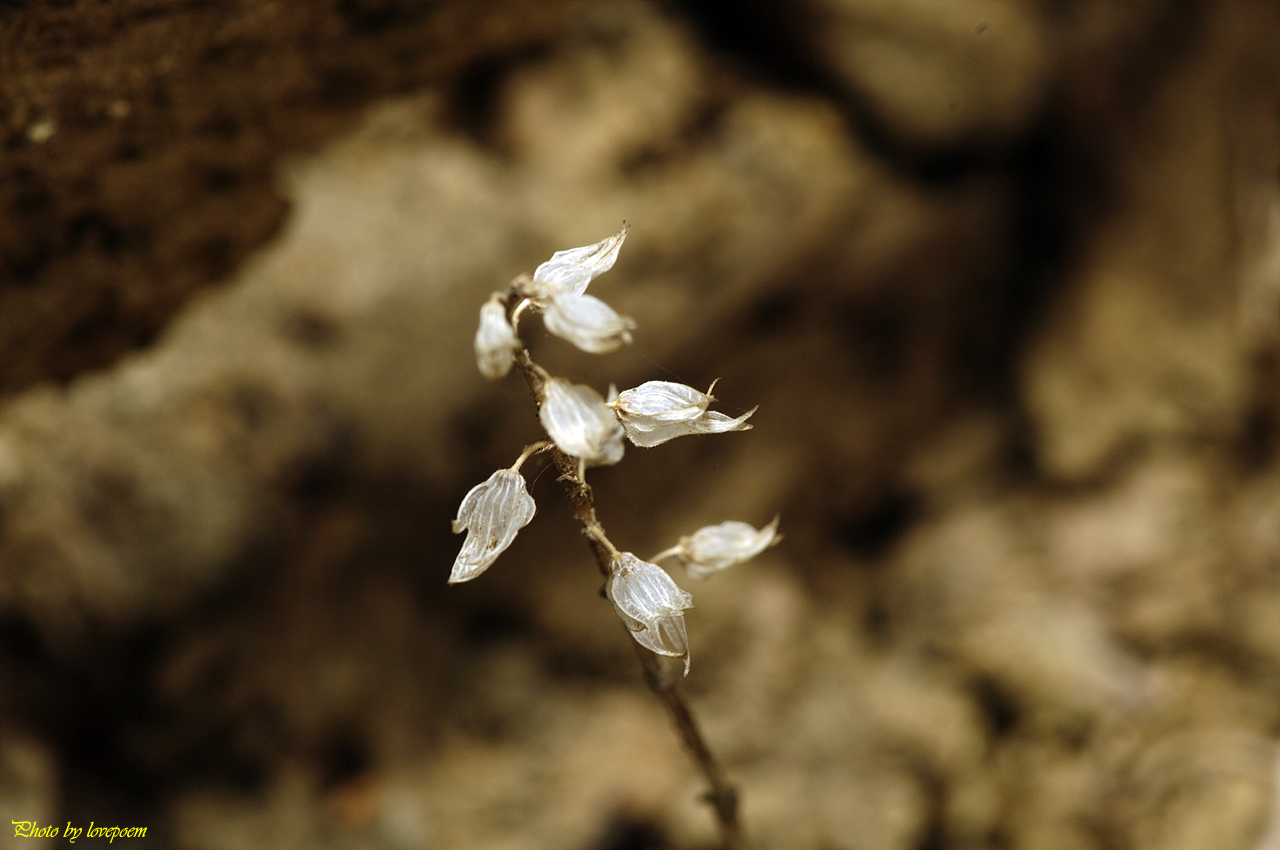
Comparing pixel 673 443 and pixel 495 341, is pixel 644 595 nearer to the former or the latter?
pixel 495 341

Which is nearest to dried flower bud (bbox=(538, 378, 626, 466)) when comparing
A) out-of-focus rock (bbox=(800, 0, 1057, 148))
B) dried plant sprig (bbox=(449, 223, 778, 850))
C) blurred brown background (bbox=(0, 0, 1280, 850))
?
dried plant sprig (bbox=(449, 223, 778, 850))

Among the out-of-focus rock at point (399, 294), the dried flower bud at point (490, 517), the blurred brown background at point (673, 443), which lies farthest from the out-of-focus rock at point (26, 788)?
the dried flower bud at point (490, 517)

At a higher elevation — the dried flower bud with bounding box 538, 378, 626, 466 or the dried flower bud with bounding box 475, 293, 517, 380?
the dried flower bud with bounding box 475, 293, 517, 380

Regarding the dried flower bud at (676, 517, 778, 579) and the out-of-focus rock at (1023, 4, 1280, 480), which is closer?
the dried flower bud at (676, 517, 778, 579)

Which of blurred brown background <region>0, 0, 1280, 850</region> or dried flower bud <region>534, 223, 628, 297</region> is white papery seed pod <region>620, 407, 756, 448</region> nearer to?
dried flower bud <region>534, 223, 628, 297</region>

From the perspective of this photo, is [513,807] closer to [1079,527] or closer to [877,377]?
[877,377]
